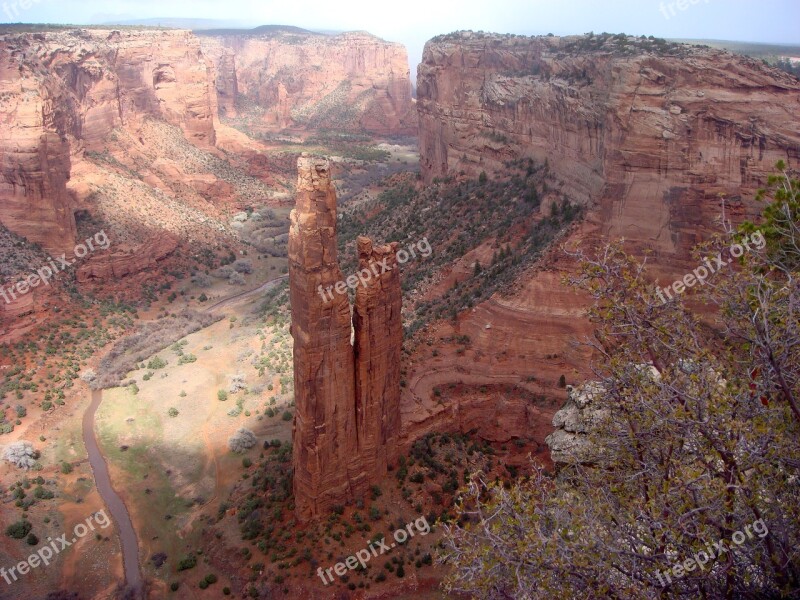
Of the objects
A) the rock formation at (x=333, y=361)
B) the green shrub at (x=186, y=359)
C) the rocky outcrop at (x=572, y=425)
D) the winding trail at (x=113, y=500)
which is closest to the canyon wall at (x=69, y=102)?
the green shrub at (x=186, y=359)

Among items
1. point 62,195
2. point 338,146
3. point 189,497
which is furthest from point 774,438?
point 338,146

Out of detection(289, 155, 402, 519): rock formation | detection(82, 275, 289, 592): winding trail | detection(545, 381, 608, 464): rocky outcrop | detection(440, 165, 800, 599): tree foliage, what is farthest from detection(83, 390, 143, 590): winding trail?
detection(440, 165, 800, 599): tree foliage

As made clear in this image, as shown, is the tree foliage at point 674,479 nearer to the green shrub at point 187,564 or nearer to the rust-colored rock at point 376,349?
the rust-colored rock at point 376,349

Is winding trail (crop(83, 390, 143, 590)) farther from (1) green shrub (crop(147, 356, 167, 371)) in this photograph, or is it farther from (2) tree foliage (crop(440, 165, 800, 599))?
(2) tree foliage (crop(440, 165, 800, 599))

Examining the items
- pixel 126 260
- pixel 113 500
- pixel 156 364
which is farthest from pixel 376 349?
pixel 126 260

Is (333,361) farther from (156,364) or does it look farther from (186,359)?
(156,364)
